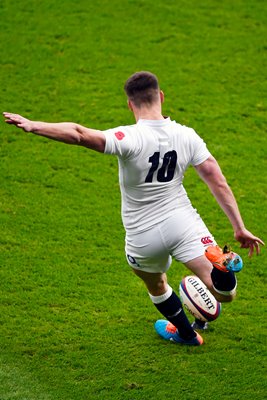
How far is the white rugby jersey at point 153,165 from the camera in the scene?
650 centimetres

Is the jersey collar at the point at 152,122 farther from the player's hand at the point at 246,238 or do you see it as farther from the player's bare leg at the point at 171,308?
the player's bare leg at the point at 171,308

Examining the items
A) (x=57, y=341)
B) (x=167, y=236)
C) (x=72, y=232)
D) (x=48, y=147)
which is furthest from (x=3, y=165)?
(x=167, y=236)

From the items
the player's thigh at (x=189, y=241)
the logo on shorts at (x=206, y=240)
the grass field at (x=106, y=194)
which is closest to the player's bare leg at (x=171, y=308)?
the grass field at (x=106, y=194)

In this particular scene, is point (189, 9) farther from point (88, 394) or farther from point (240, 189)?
point (88, 394)

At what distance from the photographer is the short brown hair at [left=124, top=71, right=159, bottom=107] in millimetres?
6602

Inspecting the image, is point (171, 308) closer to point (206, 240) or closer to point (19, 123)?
point (206, 240)

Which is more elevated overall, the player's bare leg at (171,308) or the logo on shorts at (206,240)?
the logo on shorts at (206,240)

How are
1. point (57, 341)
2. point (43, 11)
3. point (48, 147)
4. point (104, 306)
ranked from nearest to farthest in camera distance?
point (57, 341) → point (104, 306) → point (48, 147) → point (43, 11)

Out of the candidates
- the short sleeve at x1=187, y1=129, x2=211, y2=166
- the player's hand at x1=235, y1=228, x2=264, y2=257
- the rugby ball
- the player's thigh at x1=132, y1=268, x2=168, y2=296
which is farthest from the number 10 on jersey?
the rugby ball

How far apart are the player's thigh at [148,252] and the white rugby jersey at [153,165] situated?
0.07 metres

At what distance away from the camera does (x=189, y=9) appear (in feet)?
48.9

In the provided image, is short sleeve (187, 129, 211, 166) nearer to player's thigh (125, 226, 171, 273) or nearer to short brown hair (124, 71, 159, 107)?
short brown hair (124, 71, 159, 107)

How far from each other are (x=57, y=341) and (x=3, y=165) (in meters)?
3.93

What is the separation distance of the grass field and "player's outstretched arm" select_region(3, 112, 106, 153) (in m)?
1.98
